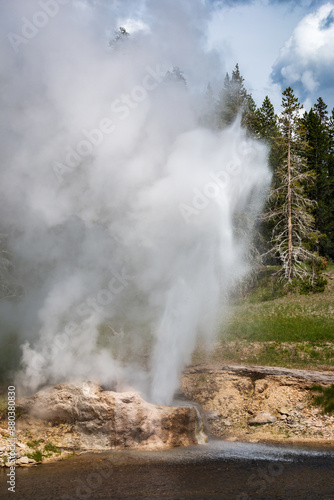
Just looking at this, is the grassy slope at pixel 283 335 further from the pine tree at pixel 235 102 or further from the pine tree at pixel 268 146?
the pine tree at pixel 235 102

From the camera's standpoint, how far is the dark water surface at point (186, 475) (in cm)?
730

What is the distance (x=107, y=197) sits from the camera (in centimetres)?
1278

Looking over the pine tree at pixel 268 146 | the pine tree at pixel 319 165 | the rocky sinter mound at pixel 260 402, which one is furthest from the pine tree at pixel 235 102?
the rocky sinter mound at pixel 260 402

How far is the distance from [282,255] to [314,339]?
9.20 metres

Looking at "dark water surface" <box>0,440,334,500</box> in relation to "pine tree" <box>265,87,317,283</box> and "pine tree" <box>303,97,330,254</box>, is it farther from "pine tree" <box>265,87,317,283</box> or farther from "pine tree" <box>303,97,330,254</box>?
"pine tree" <box>303,97,330,254</box>

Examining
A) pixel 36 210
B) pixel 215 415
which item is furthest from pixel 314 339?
pixel 36 210

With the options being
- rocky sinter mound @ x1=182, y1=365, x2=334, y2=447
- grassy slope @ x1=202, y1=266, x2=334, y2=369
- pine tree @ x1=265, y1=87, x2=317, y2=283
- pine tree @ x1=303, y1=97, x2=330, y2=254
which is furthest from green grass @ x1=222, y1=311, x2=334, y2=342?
pine tree @ x1=303, y1=97, x2=330, y2=254

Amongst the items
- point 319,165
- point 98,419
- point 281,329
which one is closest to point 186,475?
point 98,419

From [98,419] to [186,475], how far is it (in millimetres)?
3106

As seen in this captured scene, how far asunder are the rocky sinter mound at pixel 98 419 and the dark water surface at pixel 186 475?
47cm

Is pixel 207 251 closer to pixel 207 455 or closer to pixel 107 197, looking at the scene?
pixel 107 197

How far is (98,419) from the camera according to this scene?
10438 mm

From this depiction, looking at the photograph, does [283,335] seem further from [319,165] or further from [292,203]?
[319,165]

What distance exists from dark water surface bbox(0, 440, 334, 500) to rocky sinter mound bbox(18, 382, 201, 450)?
1.55 ft
